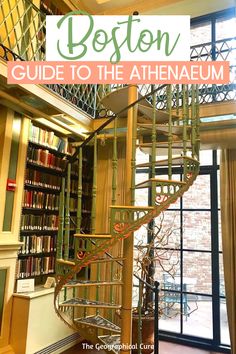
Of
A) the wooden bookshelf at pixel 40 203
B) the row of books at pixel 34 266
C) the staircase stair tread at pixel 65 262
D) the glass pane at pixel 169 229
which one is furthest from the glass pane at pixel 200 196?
the staircase stair tread at pixel 65 262

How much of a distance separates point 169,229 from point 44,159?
2.12 meters

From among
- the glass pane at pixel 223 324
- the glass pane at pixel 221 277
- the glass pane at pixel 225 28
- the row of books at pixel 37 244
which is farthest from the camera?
the glass pane at pixel 225 28

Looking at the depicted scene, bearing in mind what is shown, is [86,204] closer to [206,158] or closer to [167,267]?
[167,267]

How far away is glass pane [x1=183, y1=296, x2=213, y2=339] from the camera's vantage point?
167 inches

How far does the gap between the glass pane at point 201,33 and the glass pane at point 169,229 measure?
286 centimetres

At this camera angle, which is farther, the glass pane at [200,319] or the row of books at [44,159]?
the glass pane at [200,319]

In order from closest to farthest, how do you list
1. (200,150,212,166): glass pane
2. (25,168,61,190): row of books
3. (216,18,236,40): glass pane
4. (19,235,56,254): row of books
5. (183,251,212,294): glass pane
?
(19,235,56,254): row of books, (25,168,61,190): row of books, (183,251,212,294): glass pane, (200,150,212,166): glass pane, (216,18,236,40): glass pane

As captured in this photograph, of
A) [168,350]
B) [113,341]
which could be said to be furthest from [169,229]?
[113,341]

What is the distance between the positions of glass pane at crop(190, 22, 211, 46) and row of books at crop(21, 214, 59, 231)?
366cm

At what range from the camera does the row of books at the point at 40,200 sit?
12.4ft

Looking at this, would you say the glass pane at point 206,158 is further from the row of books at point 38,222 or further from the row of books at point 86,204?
the row of books at point 38,222

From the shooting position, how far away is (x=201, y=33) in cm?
501

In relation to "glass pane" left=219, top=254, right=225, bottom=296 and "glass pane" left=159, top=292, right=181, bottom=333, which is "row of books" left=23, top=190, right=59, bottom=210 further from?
"glass pane" left=219, top=254, right=225, bottom=296

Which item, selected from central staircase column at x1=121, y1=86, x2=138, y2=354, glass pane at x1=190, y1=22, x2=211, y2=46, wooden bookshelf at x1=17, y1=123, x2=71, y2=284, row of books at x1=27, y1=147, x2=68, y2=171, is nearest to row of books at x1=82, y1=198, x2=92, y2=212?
wooden bookshelf at x1=17, y1=123, x2=71, y2=284
